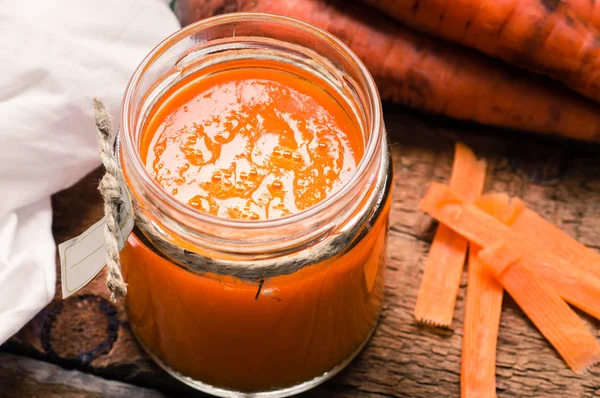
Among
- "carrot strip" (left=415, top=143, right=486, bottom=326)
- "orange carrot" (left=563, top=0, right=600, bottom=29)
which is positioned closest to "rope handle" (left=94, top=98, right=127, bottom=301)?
"carrot strip" (left=415, top=143, right=486, bottom=326)

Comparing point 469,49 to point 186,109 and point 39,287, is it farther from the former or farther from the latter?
point 39,287


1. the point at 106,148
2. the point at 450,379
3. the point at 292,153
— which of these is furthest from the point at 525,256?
the point at 106,148

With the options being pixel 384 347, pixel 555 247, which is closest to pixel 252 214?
pixel 384 347

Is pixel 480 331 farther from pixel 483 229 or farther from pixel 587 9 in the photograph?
pixel 587 9

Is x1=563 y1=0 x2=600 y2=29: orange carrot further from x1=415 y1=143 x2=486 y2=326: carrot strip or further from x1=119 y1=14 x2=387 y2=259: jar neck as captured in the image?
x1=119 y1=14 x2=387 y2=259: jar neck


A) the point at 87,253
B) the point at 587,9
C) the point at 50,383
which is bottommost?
the point at 50,383

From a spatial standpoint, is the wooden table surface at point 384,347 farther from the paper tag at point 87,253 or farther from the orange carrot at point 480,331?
the paper tag at point 87,253
